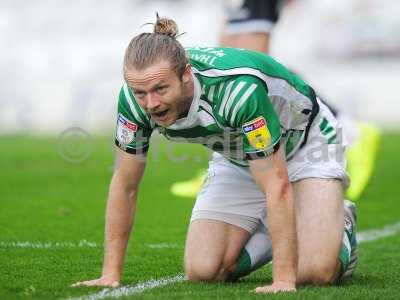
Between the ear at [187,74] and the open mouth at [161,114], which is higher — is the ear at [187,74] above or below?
above

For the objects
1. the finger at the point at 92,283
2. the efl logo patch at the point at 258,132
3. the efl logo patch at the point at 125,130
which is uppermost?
the efl logo patch at the point at 258,132

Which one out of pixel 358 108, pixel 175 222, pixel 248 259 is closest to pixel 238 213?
pixel 248 259

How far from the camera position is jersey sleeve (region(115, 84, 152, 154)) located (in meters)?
4.64

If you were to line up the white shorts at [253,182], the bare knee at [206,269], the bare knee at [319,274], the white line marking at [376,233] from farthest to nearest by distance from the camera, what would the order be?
the white line marking at [376,233], the white shorts at [253,182], the bare knee at [206,269], the bare knee at [319,274]

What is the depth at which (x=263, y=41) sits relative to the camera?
8.66 metres

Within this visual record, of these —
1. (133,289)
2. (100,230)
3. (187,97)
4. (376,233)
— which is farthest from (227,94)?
(376,233)

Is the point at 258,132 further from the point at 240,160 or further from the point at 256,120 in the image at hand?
the point at 240,160

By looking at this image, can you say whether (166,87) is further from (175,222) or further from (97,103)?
(97,103)

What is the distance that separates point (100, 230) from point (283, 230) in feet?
9.51

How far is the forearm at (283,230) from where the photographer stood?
4516 millimetres

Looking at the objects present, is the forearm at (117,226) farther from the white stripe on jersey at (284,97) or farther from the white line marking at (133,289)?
the white stripe on jersey at (284,97)

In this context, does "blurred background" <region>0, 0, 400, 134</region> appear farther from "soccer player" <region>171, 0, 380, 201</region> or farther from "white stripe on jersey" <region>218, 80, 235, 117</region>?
"white stripe on jersey" <region>218, 80, 235, 117</region>

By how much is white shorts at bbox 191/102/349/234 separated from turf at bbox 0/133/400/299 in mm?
347

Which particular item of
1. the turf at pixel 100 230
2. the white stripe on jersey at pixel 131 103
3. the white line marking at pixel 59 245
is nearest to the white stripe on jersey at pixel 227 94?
the white stripe on jersey at pixel 131 103
